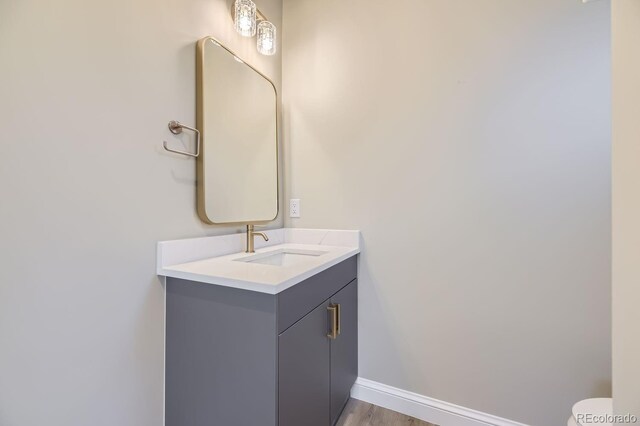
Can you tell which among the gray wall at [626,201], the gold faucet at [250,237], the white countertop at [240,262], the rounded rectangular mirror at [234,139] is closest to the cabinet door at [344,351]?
the white countertop at [240,262]

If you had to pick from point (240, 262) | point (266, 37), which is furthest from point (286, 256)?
point (266, 37)

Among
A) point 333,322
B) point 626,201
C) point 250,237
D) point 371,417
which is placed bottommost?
point 371,417

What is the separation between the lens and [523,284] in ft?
4.04

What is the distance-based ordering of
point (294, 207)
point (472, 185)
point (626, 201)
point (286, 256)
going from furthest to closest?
point (294, 207) < point (286, 256) < point (472, 185) < point (626, 201)

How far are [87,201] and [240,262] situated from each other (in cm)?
57

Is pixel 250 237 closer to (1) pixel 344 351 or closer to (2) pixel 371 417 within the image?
(1) pixel 344 351

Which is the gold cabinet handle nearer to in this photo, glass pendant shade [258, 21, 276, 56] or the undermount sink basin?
the undermount sink basin

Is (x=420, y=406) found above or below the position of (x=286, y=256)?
below

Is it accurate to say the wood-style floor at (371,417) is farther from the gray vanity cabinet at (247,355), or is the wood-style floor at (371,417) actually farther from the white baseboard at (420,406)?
the gray vanity cabinet at (247,355)

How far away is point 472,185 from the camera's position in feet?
4.32

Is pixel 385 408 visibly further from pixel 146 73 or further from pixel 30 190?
pixel 146 73

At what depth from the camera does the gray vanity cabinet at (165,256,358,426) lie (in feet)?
2.80

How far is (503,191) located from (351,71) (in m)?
1.08

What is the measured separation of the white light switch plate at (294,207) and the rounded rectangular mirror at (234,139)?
0.42 ft
